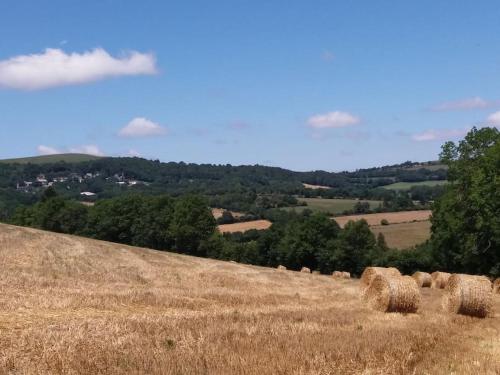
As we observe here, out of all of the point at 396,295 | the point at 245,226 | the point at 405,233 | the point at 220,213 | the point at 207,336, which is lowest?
the point at 245,226

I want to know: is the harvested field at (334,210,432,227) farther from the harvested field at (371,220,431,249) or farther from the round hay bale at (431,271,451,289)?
the round hay bale at (431,271,451,289)

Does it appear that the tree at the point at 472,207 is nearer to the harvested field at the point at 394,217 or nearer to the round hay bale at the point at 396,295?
the round hay bale at the point at 396,295

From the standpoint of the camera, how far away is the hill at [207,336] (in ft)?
29.5

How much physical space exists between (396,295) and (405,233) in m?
89.3

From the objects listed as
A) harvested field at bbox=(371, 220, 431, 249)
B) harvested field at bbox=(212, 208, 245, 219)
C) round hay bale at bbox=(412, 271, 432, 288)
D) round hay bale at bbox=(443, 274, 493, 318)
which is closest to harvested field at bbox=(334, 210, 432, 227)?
harvested field at bbox=(371, 220, 431, 249)

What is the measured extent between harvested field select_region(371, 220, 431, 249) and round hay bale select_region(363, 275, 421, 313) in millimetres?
74373

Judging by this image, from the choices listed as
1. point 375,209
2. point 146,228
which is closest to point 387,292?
point 146,228

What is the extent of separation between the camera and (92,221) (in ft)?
344

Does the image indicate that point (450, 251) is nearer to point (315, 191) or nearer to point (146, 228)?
point (146, 228)

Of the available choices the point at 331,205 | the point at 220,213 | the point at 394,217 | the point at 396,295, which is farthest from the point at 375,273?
the point at 331,205

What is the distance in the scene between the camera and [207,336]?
11320mm

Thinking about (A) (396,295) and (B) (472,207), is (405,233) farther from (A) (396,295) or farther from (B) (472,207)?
(A) (396,295)

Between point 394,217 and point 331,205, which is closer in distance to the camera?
point 394,217

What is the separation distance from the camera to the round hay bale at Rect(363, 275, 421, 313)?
64.5ft
